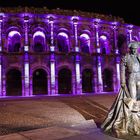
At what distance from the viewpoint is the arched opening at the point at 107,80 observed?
32688 millimetres

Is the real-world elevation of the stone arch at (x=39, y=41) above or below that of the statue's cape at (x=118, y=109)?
above

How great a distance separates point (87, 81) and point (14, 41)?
10436 mm

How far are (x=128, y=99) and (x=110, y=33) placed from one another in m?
27.7

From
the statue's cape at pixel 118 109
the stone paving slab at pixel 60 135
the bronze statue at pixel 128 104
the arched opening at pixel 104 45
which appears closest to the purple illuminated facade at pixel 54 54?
the arched opening at pixel 104 45

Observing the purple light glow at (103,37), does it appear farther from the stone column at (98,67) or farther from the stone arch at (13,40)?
the stone arch at (13,40)

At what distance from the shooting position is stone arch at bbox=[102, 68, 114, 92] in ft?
107

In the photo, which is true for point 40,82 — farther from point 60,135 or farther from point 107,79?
point 60,135

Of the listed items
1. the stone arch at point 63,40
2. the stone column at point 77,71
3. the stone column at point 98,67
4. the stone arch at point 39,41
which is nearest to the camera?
the stone column at point 77,71

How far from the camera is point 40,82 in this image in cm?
2942

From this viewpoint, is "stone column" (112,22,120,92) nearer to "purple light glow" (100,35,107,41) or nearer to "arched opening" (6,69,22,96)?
"purple light glow" (100,35,107,41)

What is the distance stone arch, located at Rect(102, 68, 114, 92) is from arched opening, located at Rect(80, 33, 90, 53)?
3694 millimetres

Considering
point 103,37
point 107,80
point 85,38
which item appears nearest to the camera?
point 85,38

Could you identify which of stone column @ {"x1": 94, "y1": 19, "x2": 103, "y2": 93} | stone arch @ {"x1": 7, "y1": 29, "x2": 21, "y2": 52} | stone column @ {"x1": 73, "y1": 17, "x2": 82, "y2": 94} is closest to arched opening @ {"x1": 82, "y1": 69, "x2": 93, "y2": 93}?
stone column @ {"x1": 94, "y1": 19, "x2": 103, "y2": 93}

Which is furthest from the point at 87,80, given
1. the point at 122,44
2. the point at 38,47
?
the point at 122,44
